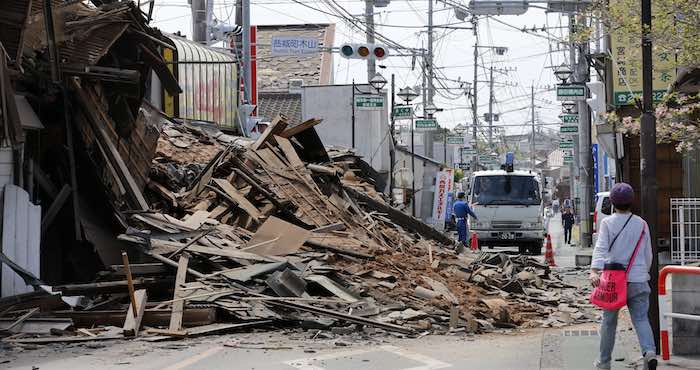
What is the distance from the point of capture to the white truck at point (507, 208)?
1207 inches

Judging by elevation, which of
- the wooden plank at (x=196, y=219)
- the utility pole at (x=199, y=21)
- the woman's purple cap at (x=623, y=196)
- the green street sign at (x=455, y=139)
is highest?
the utility pole at (x=199, y=21)

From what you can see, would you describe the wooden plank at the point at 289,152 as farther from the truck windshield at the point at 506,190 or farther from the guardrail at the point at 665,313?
the truck windshield at the point at 506,190

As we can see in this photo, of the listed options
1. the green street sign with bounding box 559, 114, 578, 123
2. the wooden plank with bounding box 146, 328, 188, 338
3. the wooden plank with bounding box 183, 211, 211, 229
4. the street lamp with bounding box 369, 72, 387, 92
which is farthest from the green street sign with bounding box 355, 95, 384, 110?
the wooden plank with bounding box 146, 328, 188, 338

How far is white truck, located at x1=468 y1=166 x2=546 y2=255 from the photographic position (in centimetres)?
3066

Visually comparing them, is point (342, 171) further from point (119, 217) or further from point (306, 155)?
point (119, 217)

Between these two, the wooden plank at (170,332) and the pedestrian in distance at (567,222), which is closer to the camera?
the wooden plank at (170,332)

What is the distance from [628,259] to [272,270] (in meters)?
5.82

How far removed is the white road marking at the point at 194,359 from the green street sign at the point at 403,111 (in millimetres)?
24435

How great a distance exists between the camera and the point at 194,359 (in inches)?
376

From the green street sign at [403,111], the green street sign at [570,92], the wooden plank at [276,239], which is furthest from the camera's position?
the green street sign at [403,111]

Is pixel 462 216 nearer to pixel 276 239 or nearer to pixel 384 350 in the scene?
pixel 276 239

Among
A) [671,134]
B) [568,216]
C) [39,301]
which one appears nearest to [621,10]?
[671,134]

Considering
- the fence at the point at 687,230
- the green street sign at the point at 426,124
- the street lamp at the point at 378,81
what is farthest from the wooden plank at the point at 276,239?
the green street sign at the point at 426,124

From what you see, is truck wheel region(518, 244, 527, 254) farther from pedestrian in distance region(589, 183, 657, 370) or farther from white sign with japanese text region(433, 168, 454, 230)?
pedestrian in distance region(589, 183, 657, 370)
